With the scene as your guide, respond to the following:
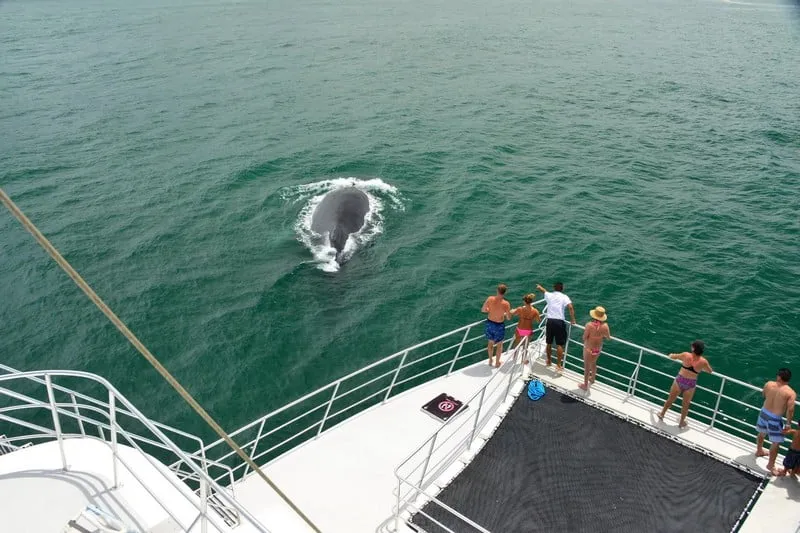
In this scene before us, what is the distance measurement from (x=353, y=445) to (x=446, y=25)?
9036cm

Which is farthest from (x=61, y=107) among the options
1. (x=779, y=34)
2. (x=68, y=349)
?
(x=779, y=34)

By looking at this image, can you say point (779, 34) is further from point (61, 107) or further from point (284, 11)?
point (61, 107)

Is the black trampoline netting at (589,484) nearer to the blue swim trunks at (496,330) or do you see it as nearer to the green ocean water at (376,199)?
the blue swim trunks at (496,330)

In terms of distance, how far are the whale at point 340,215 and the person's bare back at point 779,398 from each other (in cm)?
1805

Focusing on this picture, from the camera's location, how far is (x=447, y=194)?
3369 centimetres

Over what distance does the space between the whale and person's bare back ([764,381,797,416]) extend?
18054 mm

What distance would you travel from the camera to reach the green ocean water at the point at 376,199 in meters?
21.6

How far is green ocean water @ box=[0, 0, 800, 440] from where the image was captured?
Answer: 2159 centimetres

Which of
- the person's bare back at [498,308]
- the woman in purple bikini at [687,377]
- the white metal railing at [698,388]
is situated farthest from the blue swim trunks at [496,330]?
the woman in purple bikini at [687,377]

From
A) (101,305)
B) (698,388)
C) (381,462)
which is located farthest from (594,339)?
(101,305)

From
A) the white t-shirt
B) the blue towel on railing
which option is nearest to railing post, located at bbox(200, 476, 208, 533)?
the blue towel on railing

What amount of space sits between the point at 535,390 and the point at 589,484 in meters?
2.88

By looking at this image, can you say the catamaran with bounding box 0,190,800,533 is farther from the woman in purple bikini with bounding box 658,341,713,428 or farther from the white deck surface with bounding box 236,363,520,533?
the woman in purple bikini with bounding box 658,341,713,428

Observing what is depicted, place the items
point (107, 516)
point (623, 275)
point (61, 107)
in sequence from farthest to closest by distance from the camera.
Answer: point (61, 107) → point (623, 275) → point (107, 516)
